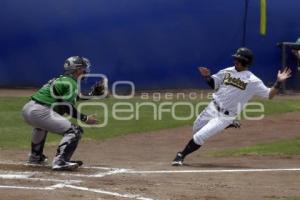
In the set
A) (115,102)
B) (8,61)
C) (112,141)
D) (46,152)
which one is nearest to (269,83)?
(115,102)

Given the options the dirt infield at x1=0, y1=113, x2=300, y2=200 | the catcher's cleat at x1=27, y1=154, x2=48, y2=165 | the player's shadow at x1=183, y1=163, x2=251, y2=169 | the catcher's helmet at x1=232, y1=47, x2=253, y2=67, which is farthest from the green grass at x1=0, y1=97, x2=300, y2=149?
the catcher's helmet at x1=232, y1=47, x2=253, y2=67

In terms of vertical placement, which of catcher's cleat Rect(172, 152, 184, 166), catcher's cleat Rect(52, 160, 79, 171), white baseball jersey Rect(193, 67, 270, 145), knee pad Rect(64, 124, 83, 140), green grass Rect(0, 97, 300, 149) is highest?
white baseball jersey Rect(193, 67, 270, 145)

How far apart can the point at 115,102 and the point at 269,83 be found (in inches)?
267

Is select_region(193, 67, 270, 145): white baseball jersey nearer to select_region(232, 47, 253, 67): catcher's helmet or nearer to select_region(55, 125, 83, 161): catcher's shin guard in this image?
select_region(232, 47, 253, 67): catcher's helmet

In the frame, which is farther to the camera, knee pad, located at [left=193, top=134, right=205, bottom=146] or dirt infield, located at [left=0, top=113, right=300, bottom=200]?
knee pad, located at [left=193, top=134, right=205, bottom=146]

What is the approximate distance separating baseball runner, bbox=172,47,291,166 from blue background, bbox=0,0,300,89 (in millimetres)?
13851

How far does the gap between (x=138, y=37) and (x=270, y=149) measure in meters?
12.7

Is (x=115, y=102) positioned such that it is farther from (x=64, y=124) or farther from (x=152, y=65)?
(x=64, y=124)

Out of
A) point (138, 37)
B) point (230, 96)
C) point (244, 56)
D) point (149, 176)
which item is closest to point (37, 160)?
point (149, 176)

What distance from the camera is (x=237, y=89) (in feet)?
31.8

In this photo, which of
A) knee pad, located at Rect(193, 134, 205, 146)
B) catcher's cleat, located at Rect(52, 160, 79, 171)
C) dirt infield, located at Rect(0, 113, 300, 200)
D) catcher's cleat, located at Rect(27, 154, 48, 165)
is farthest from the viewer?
knee pad, located at Rect(193, 134, 205, 146)

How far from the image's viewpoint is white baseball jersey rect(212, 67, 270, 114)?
9.67m

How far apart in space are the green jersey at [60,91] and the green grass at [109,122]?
3204 mm

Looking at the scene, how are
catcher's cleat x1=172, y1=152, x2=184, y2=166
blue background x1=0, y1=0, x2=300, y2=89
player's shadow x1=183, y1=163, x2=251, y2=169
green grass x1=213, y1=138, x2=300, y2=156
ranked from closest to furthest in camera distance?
1. player's shadow x1=183, y1=163, x2=251, y2=169
2. catcher's cleat x1=172, y1=152, x2=184, y2=166
3. green grass x1=213, y1=138, x2=300, y2=156
4. blue background x1=0, y1=0, x2=300, y2=89
